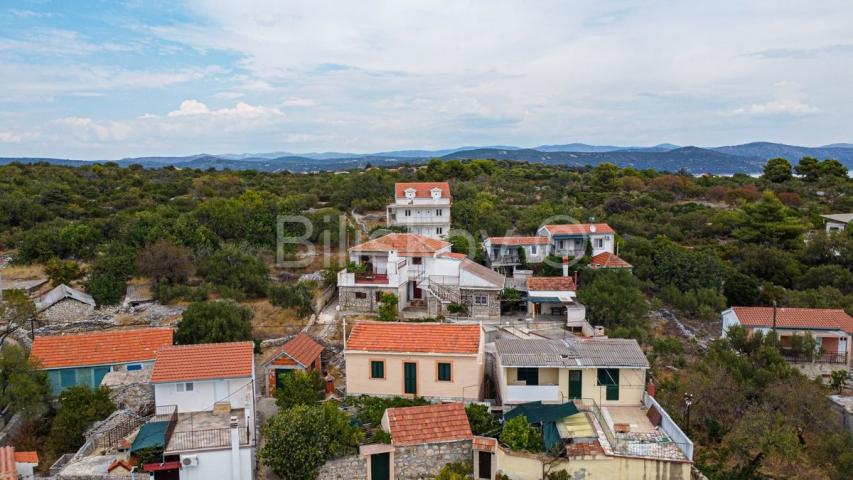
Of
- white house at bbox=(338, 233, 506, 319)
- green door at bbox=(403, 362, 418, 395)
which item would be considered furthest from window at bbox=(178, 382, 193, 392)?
white house at bbox=(338, 233, 506, 319)

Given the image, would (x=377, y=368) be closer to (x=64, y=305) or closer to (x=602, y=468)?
(x=602, y=468)

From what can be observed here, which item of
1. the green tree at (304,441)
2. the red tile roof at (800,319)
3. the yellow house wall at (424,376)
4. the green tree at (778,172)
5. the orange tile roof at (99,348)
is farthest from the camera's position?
the green tree at (778,172)

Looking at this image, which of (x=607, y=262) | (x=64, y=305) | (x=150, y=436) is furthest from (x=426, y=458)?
(x=64, y=305)

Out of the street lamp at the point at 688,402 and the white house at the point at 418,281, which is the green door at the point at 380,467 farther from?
the white house at the point at 418,281

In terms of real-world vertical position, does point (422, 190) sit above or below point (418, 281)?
above

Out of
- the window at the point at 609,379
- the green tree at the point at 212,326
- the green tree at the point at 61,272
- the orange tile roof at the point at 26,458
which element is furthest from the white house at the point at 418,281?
the green tree at the point at 61,272

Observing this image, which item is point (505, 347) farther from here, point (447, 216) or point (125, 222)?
point (125, 222)

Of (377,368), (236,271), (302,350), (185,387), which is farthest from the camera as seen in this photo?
(236,271)
